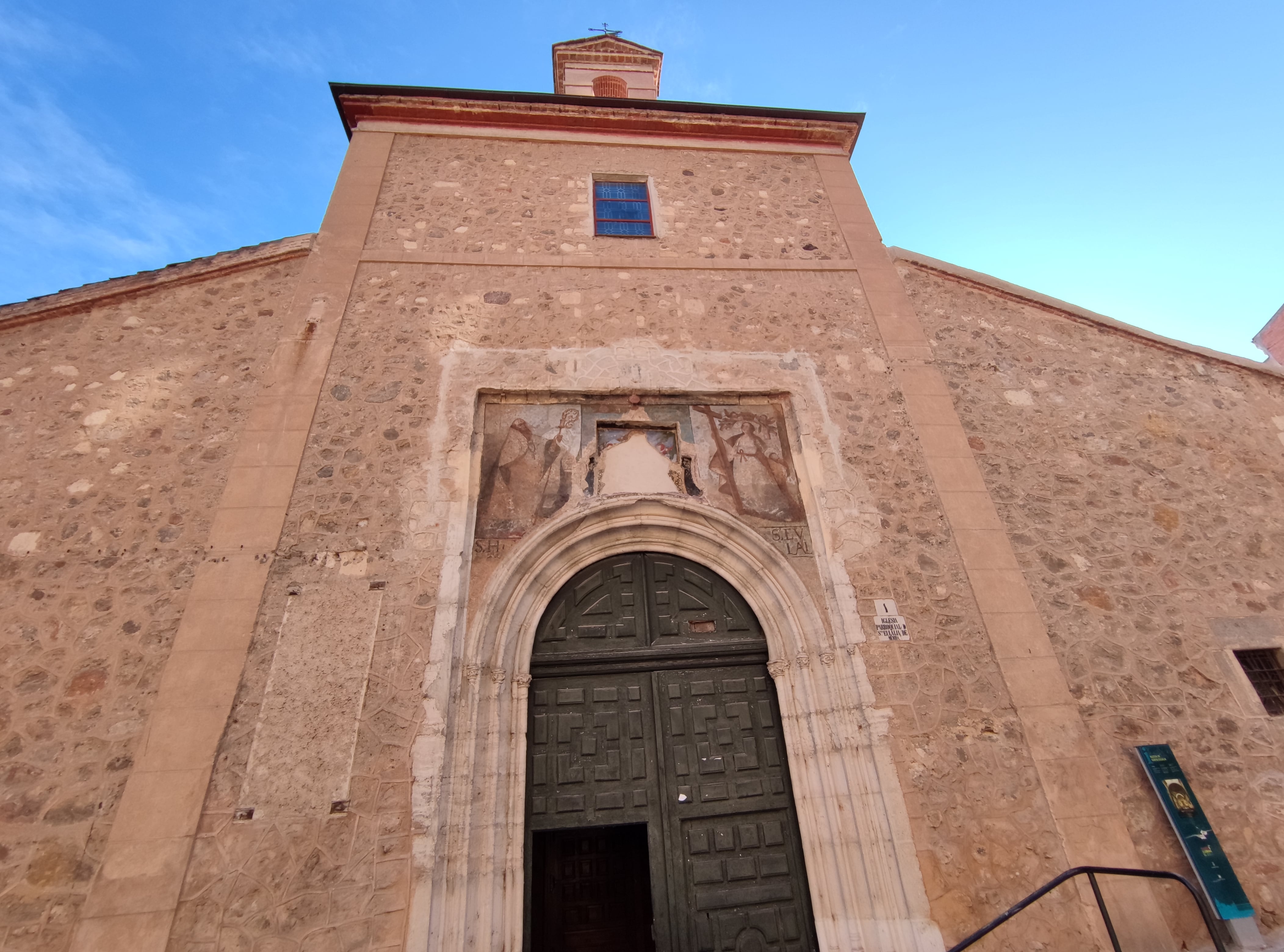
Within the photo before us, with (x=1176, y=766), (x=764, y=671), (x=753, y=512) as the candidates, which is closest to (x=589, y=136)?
(x=753, y=512)

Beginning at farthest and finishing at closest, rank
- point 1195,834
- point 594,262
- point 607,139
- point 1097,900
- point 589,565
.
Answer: point 607,139
point 594,262
point 589,565
point 1195,834
point 1097,900

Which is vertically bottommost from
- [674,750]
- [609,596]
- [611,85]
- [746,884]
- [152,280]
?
[746,884]

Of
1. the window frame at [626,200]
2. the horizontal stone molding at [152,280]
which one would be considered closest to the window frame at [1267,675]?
the window frame at [626,200]

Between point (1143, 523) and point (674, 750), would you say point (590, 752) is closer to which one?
point (674, 750)

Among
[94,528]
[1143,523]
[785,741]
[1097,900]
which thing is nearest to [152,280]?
[94,528]

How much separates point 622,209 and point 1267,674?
716 cm

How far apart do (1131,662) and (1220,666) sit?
2.38 feet

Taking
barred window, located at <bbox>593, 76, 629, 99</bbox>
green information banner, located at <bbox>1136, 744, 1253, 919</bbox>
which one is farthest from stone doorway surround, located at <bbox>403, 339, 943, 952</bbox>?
barred window, located at <bbox>593, 76, 629, 99</bbox>

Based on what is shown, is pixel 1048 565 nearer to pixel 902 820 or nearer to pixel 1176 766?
pixel 1176 766

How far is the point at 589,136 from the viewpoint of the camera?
24.7 feet

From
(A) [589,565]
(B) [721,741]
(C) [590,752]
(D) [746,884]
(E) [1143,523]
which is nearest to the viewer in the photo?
(D) [746,884]

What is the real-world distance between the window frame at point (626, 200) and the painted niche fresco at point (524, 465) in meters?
2.37

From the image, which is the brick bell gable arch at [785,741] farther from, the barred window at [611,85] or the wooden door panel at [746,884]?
the barred window at [611,85]

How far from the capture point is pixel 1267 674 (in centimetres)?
480
